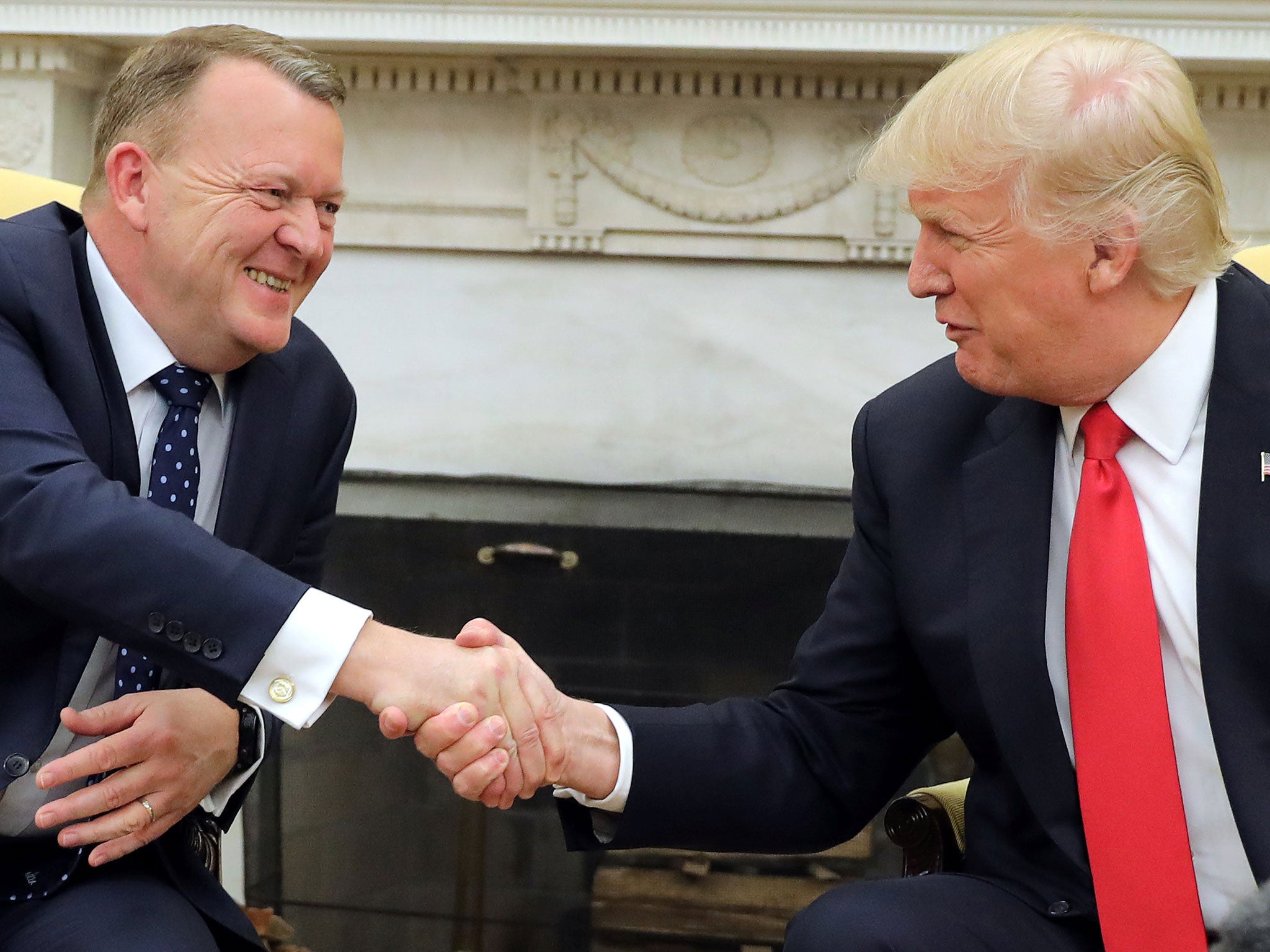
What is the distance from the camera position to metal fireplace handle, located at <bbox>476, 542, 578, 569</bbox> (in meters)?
2.85

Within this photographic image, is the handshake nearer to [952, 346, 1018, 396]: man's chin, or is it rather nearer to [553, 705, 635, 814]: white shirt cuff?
[553, 705, 635, 814]: white shirt cuff

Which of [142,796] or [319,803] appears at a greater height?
Answer: [142,796]

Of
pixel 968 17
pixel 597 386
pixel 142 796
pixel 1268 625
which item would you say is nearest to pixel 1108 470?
pixel 1268 625

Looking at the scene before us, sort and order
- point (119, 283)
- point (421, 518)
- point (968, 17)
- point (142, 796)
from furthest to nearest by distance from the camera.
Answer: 1. point (421, 518)
2. point (968, 17)
3. point (119, 283)
4. point (142, 796)

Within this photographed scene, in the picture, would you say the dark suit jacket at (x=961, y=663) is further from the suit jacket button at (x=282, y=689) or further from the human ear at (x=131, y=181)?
the human ear at (x=131, y=181)

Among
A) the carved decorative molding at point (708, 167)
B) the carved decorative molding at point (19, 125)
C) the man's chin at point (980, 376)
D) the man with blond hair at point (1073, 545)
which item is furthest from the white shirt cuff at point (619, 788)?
the carved decorative molding at point (19, 125)

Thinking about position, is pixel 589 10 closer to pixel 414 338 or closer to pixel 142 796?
pixel 414 338

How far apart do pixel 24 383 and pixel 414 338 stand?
1732mm

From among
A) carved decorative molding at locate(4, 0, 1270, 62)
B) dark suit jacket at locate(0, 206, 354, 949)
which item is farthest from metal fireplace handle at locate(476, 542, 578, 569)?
dark suit jacket at locate(0, 206, 354, 949)

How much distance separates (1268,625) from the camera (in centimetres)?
131

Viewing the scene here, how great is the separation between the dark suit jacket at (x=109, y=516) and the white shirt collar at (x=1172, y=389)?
0.83 metres

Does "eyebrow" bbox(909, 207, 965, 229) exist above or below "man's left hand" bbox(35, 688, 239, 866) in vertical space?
above

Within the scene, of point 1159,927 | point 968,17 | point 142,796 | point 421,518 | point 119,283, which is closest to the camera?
point 1159,927

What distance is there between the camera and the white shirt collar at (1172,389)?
1.36m
